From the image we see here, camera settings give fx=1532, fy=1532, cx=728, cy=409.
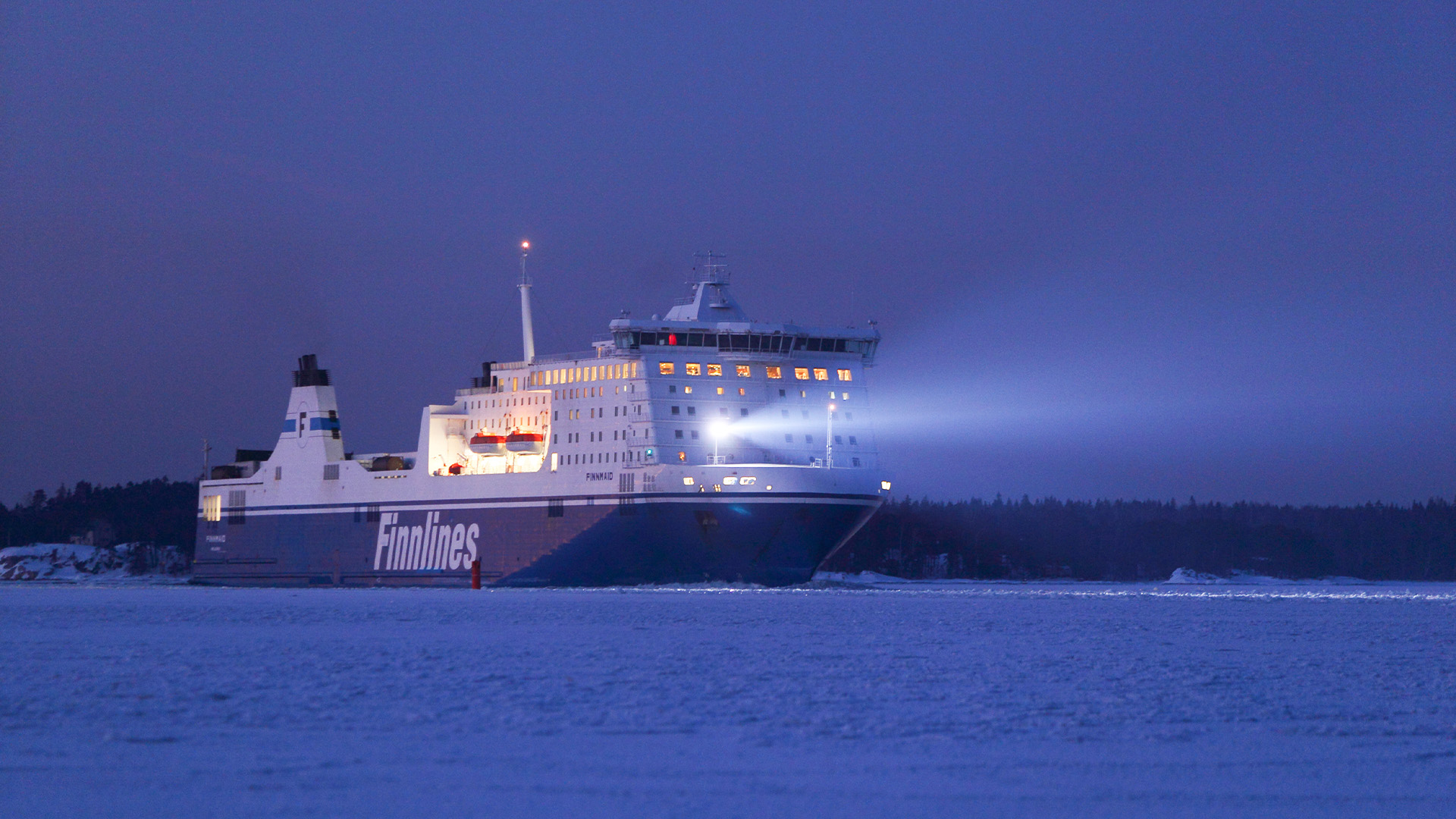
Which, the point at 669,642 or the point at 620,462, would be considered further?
the point at 620,462

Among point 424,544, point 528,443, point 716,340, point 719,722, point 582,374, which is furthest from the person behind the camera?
point 424,544

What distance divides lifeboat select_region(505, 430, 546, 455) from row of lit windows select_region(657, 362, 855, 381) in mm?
5181

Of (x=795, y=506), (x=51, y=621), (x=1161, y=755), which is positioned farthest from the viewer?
(x=795, y=506)

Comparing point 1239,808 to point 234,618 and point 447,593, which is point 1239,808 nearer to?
point 234,618

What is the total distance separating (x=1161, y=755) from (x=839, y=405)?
33.4 metres

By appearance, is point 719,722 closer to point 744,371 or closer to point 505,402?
point 744,371

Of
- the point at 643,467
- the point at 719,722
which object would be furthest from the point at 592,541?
the point at 719,722

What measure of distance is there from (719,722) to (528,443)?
3358 cm

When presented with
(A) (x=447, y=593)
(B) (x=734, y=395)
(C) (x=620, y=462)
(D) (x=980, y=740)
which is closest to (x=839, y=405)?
(B) (x=734, y=395)

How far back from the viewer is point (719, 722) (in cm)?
1234

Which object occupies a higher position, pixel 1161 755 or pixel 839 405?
pixel 839 405

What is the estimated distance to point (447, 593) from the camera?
4275 centimetres

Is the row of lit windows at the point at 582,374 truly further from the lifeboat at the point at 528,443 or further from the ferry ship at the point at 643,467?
the lifeboat at the point at 528,443

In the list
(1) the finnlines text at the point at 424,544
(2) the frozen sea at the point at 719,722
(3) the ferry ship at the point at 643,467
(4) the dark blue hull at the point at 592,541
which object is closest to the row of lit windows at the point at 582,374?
(3) the ferry ship at the point at 643,467
